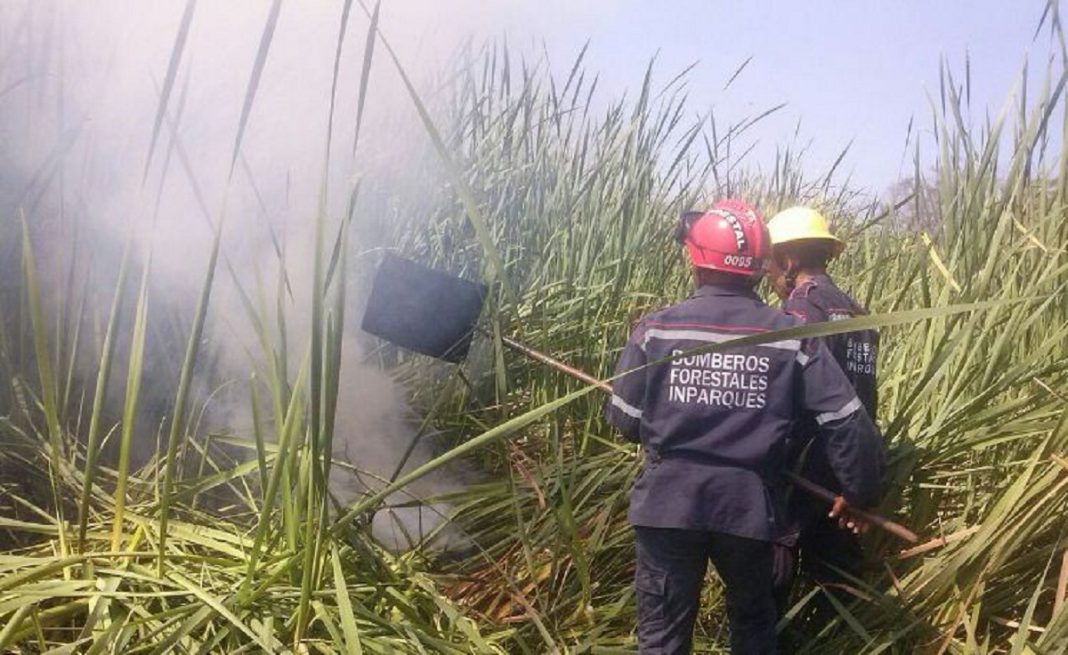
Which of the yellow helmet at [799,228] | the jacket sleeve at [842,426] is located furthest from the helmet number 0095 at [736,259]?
the yellow helmet at [799,228]

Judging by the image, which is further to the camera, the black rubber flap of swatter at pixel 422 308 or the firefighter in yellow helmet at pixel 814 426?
the black rubber flap of swatter at pixel 422 308

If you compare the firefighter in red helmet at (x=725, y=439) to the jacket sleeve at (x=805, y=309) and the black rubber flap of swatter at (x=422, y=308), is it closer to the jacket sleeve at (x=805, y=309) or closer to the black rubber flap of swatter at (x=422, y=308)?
the jacket sleeve at (x=805, y=309)

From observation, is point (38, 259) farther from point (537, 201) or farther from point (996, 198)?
point (996, 198)

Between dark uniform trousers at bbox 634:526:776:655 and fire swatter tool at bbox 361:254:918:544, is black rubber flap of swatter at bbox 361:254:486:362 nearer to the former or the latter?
fire swatter tool at bbox 361:254:918:544

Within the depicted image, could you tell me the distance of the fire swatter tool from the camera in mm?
2736

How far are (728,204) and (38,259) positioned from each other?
1.82 m

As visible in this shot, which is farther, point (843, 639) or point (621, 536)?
point (621, 536)

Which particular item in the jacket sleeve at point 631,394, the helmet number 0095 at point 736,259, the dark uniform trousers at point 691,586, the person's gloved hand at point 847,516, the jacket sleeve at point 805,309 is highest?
the helmet number 0095 at point 736,259

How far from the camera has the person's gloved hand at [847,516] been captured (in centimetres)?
238

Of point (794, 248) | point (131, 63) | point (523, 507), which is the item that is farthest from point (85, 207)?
point (794, 248)

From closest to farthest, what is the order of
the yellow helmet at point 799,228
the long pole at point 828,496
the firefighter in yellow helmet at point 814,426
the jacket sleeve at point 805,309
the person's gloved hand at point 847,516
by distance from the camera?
the long pole at point 828,496
the person's gloved hand at point 847,516
the firefighter in yellow helmet at point 814,426
the jacket sleeve at point 805,309
the yellow helmet at point 799,228

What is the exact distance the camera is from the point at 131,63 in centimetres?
254

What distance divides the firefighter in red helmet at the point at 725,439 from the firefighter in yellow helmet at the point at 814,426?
0.13 meters

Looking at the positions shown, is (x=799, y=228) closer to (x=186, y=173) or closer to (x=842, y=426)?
(x=842, y=426)
